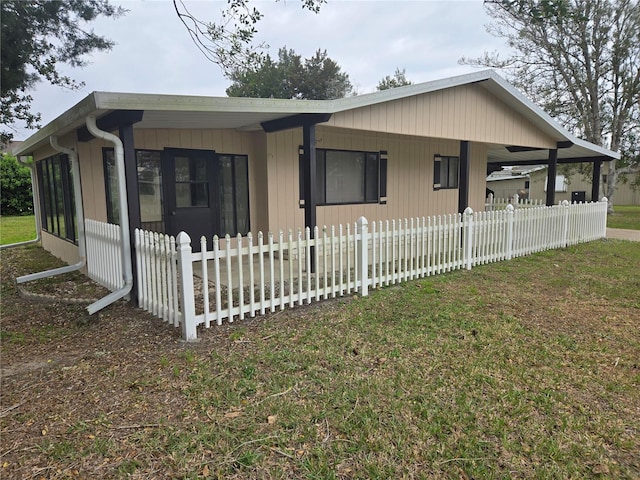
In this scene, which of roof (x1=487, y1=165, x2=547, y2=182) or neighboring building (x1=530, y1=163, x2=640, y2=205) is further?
neighboring building (x1=530, y1=163, x2=640, y2=205)

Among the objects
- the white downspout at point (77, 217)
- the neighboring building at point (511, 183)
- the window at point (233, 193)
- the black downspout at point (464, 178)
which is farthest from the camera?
the neighboring building at point (511, 183)

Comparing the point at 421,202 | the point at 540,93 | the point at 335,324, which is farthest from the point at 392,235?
the point at 540,93

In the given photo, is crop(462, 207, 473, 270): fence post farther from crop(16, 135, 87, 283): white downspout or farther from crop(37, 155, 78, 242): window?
crop(37, 155, 78, 242): window

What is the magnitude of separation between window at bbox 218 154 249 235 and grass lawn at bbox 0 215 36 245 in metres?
9.70

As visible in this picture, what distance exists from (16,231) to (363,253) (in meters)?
16.6

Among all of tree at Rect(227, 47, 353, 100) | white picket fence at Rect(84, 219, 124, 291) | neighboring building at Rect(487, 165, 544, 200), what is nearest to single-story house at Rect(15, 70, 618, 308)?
white picket fence at Rect(84, 219, 124, 291)

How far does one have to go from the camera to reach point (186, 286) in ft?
14.4

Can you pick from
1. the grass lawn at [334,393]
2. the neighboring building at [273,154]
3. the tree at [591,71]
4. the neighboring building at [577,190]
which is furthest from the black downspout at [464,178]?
the neighboring building at [577,190]

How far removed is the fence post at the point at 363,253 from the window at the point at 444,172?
6.20 metres

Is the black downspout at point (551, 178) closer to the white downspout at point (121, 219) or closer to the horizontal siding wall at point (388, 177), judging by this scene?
the horizontal siding wall at point (388, 177)

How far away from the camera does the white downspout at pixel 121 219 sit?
5152 mm

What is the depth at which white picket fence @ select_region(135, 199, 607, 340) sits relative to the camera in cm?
467

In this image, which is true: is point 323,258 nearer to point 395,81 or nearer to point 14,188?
point 14,188

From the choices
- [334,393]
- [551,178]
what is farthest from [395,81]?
[334,393]
